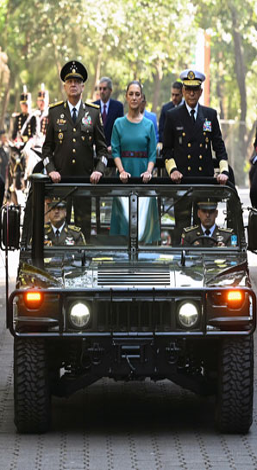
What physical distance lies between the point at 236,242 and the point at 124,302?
1542 mm

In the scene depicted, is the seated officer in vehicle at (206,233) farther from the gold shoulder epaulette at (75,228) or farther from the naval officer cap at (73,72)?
the naval officer cap at (73,72)

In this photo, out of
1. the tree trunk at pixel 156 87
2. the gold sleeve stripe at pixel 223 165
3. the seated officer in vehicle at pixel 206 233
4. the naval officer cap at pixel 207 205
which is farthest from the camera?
the tree trunk at pixel 156 87

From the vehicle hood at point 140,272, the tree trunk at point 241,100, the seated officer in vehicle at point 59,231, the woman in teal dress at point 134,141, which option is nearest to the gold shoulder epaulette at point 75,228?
the seated officer in vehicle at point 59,231

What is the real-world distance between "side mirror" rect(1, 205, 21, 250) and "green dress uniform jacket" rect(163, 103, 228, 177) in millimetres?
2691

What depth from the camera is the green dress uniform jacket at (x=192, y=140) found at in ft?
42.1

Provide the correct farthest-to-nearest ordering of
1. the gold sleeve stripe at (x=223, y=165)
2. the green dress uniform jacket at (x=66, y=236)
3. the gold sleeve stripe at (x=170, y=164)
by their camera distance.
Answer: the gold sleeve stripe at (x=170, y=164)
the gold sleeve stripe at (x=223, y=165)
the green dress uniform jacket at (x=66, y=236)

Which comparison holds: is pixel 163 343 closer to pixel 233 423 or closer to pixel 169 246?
pixel 233 423

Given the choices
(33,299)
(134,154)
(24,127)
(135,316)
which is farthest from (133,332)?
(24,127)

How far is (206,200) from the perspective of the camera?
10617 mm

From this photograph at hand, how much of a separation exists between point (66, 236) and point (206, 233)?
3.12 feet

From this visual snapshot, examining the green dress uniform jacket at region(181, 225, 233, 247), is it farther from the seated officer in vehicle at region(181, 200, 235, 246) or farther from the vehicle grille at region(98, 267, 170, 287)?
the vehicle grille at region(98, 267, 170, 287)

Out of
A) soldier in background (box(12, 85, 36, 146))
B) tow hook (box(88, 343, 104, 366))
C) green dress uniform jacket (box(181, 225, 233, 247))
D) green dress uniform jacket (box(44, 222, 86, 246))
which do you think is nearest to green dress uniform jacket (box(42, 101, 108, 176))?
green dress uniform jacket (box(44, 222, 86, 246))

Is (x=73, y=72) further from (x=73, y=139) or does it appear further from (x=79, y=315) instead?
(x=79, y=315)

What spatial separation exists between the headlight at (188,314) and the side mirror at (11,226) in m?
1.53
